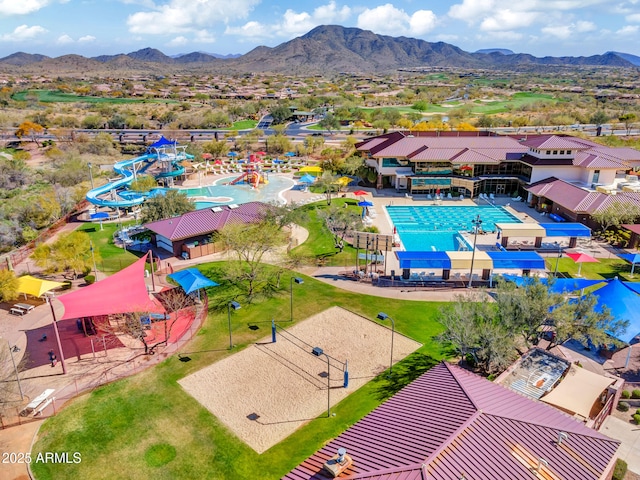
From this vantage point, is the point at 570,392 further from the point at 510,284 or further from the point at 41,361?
the point at 41,361

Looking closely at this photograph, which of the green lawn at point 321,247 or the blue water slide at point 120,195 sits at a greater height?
the blue water slide at point 120,195

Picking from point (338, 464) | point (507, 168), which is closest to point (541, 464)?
point (338, 464)

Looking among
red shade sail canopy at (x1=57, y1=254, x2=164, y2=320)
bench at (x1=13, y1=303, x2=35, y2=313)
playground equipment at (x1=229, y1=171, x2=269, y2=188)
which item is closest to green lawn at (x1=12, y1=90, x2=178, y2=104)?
playground equipment at (x1=229, y1=171, x2=269, y2=188)

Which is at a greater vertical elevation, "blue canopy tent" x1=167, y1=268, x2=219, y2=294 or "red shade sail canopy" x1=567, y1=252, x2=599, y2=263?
"blue canopy tent" x1=167, y1=268, x2=219, y2=294

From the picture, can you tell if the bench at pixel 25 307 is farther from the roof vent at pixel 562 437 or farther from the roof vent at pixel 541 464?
the roof vent at pixel 562 437

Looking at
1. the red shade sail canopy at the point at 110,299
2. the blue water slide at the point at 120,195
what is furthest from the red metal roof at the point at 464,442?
the blue water slide at the point at 120,195

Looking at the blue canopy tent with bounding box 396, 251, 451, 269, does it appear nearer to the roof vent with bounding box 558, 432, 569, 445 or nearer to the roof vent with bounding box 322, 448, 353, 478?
the roof vent with bounding box 558, 432, 569, 445
